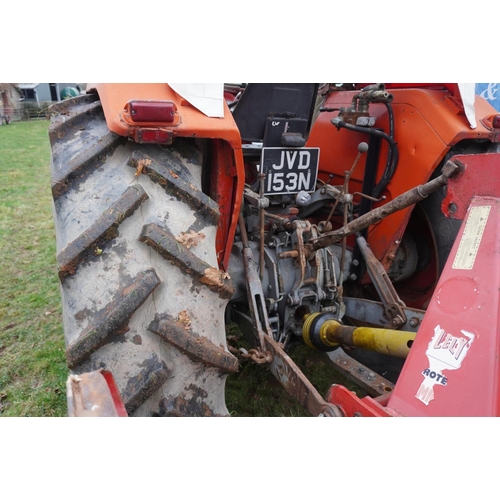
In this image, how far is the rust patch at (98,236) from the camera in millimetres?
1318

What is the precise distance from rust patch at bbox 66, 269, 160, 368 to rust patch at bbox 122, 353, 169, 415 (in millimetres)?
136

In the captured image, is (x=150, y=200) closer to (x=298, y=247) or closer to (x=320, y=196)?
(x=298, y=247)

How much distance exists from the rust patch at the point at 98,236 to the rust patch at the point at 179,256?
81 millimetres

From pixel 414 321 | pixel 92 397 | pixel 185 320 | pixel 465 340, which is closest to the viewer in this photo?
pixel 92 397

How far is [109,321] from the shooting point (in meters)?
1.28

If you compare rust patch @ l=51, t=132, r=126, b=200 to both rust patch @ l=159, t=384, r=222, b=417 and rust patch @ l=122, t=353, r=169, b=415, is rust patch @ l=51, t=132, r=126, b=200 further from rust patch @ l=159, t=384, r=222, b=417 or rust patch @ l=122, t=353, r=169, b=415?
rust patch @ l=159, t=384, r=222, b=417

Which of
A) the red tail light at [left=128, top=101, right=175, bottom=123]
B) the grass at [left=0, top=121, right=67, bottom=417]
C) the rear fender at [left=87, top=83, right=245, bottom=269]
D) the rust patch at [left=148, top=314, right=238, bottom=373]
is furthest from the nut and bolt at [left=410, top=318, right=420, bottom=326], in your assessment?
the grass at [left=0, top=121, right=67, bottom=417]

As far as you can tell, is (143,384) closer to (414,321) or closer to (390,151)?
(414,321)

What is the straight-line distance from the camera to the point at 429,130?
81.8 inches

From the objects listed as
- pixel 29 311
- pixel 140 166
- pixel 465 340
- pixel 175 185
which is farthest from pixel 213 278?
pixel 29 311

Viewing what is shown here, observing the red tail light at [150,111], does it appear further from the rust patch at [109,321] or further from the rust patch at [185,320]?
the rust patch at [185,320]

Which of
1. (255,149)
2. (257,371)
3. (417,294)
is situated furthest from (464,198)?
(257,371)

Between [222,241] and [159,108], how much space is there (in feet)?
2.01

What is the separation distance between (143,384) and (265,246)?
1.07m
